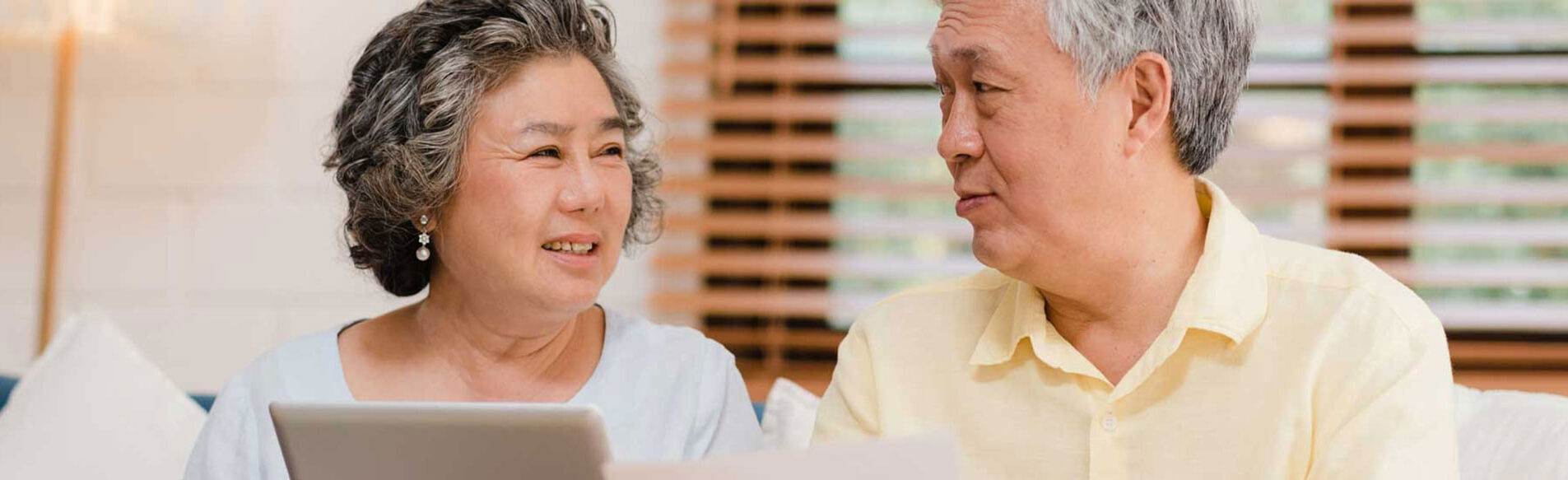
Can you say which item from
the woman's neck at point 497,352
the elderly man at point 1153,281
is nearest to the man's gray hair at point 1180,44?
the elderly man at point 1153,281

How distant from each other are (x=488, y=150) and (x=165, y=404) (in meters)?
0.70

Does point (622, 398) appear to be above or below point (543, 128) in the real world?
below

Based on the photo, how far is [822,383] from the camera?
116 inches

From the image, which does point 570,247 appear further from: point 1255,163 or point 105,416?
point 1255,163

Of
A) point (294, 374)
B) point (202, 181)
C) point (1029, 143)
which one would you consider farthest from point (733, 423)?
point (202, 181)

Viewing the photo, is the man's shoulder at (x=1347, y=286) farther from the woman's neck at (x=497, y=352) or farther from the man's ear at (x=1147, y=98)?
the woman's neck at (x=497, y=352)

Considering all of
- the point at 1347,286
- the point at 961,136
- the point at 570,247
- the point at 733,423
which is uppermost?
the point at 961,136

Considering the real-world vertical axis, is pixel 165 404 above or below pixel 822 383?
above

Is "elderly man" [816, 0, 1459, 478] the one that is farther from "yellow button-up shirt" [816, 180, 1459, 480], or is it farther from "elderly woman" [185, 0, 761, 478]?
"elderly woman" [185, 0, 761, 478]

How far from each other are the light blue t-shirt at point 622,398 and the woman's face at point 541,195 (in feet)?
0.46

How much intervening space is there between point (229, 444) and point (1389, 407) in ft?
4.06

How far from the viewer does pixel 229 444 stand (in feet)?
5.58

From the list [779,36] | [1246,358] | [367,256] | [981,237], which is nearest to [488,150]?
[367,256]

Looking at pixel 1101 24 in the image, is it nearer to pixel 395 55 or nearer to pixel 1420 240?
pixel 395 55
